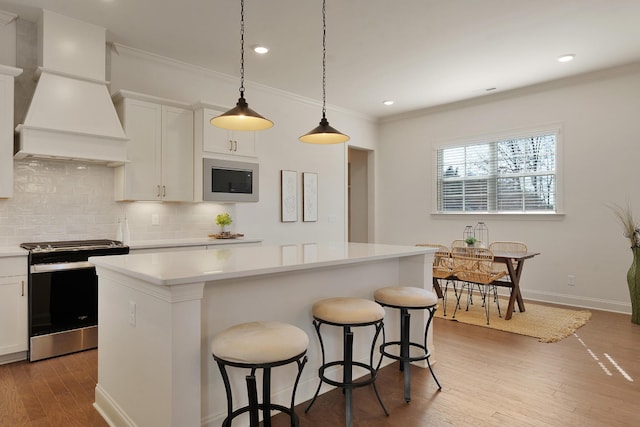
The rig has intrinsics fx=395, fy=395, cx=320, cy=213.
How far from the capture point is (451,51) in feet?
14.0

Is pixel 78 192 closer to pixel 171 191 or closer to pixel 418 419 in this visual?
pixel 171 191

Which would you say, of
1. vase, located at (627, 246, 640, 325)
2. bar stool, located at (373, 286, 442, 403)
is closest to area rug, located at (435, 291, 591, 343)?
vase, located at (627, 246, 640, 325)

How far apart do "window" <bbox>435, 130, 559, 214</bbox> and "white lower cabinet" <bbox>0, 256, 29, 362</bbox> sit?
550 cm

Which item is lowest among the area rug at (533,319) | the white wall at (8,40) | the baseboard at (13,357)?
the area rug at (533,319)

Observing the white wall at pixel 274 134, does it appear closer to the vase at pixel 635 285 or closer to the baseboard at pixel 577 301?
the baseboard at pixel 577 301

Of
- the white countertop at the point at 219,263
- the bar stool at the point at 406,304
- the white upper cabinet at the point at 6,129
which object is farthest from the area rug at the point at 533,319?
the white upper cabinet at the point at 6,129

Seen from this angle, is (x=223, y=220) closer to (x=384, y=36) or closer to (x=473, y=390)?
(x=384, y=36)

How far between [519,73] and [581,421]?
4078 millimetres

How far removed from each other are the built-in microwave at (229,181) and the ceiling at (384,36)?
118 cm

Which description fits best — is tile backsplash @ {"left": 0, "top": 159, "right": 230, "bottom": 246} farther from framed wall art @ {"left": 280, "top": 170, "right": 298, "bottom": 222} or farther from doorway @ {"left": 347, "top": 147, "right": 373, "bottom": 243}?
doorway @ {"left": 347, "top": 147, "right": 373, "bottom": 243}

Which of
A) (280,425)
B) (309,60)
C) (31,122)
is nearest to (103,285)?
(280,425)

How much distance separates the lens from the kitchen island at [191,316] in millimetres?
1768

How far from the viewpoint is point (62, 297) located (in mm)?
3320

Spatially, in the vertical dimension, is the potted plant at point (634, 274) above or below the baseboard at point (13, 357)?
above
